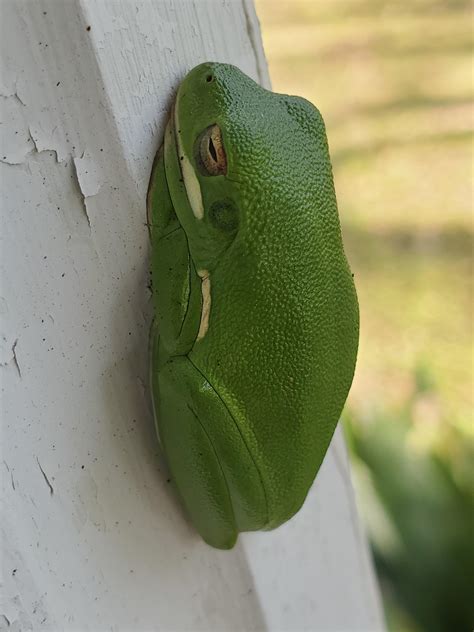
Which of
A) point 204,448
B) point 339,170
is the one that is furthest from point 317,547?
point 339,170

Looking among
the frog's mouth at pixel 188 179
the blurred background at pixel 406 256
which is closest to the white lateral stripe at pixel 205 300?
the frog's mouth at pixel 188 179

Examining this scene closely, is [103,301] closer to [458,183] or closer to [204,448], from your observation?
[204,448]

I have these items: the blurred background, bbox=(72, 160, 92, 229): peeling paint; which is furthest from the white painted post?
the blurred background

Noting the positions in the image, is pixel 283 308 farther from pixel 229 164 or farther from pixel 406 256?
pixel 406 256

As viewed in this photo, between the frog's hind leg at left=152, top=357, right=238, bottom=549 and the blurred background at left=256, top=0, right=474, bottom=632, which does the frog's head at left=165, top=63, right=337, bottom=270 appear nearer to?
the frog's hind leg at left=152, top=357, right=238, bottom=549

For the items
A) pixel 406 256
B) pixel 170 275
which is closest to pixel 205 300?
pixel 170 275

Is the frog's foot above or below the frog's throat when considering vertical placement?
below
